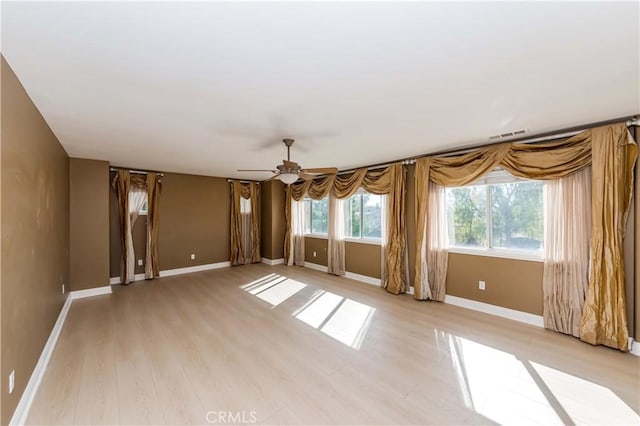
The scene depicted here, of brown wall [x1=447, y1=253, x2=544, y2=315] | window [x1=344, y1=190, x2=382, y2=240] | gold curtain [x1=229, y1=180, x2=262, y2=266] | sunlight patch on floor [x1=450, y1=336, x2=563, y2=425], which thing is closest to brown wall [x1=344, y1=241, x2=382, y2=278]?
window [x1=344, y1=190, x2=382, y2=240]

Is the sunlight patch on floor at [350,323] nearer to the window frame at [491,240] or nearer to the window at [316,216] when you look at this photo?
the window frame at [491,240]

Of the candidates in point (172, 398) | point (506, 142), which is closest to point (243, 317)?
point (172, 398)

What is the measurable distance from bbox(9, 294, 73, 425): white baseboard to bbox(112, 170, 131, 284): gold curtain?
1941 mm

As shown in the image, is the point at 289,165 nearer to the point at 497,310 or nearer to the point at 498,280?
the point at 498,280

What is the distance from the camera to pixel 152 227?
5.32 metres

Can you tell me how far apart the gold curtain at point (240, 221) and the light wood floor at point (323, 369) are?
283cm

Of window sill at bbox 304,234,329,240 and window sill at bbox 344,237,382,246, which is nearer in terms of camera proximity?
window sill at bbox 344,237,382,246

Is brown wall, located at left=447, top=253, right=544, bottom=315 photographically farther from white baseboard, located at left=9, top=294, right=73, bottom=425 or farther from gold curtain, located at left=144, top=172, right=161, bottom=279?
gold curtain, located at left=144, top=172, right=161, bottom=279

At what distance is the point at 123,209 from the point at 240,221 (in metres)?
2.48

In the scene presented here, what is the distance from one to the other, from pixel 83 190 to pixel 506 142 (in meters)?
6.45

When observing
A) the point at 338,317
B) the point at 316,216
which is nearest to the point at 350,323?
the point at 338,317

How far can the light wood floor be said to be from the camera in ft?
5.92

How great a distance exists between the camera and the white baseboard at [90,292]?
4.11m

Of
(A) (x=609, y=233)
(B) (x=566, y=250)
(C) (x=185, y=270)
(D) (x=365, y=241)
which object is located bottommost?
(C) (x=185, y=270)
